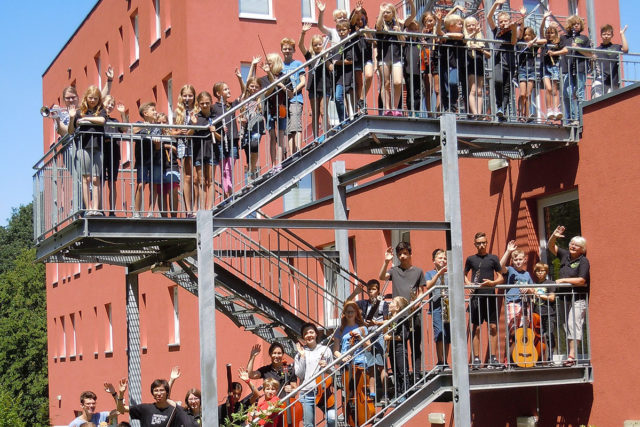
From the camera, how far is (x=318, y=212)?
2178 cm

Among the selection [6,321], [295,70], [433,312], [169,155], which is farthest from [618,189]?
[6,321]

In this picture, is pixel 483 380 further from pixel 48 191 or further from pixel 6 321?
pixel 6 321

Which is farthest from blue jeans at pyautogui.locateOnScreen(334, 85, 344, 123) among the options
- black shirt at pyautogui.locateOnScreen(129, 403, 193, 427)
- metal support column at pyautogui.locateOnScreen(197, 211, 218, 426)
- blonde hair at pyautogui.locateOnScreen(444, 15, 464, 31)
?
black shirt at pyautogui.locateOnScreen(129, 403, 193, 427)

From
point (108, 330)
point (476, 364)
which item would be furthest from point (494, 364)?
point (108, 330)

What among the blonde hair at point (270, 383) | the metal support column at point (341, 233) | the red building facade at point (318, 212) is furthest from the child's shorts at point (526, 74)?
the blonde hair at point (270, 383)

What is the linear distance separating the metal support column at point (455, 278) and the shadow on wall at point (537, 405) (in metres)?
1.91

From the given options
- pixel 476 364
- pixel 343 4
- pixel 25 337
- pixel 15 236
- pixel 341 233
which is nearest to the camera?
pixel 476 364

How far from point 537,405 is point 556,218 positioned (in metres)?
2.56

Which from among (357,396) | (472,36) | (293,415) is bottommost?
(293,415)

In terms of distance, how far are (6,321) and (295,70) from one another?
5466 cm

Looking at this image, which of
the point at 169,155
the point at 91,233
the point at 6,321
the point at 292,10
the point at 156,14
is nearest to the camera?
the point at 91,233

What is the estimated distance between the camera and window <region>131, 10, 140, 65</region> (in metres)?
34.6

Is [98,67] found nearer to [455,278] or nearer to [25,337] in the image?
[25,337]

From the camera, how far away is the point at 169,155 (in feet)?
45.2
